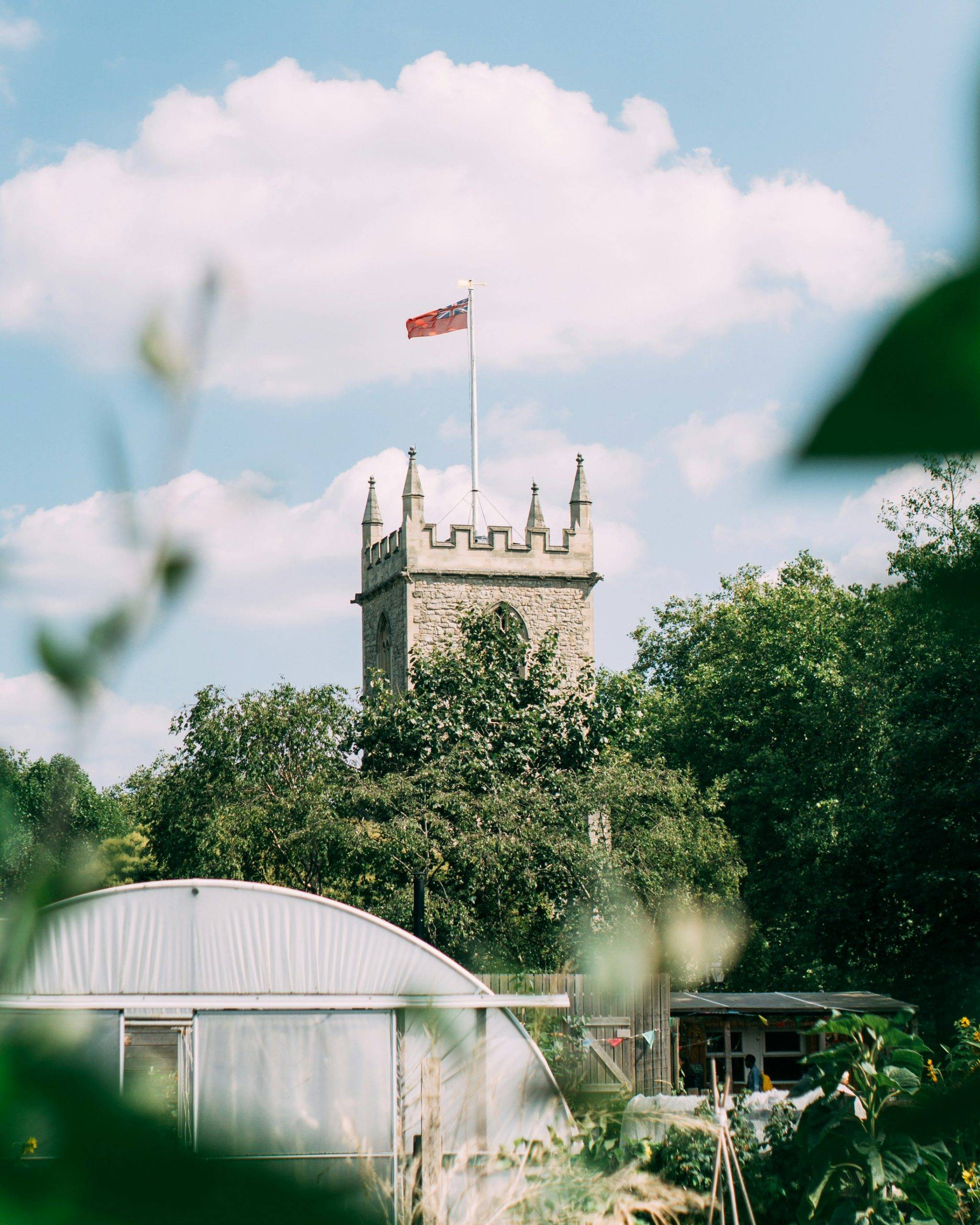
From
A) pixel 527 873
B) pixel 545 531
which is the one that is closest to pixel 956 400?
pixel 527 873

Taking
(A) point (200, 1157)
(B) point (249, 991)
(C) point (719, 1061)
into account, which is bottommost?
(C) point (719, 1061)

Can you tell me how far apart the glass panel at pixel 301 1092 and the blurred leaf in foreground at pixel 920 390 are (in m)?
0.26

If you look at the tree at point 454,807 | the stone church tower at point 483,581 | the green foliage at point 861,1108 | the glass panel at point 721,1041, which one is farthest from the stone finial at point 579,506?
the green foliage at point 861,1108

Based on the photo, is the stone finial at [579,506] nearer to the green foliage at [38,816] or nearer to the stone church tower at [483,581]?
the stone church tower at [483,581]

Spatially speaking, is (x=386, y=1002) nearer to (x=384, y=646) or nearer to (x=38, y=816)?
(x=38, y=816)

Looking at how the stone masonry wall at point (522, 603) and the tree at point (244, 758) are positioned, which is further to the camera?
the stone masonry wall at point (522, 603)

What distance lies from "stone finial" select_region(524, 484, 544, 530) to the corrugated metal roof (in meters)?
18.0

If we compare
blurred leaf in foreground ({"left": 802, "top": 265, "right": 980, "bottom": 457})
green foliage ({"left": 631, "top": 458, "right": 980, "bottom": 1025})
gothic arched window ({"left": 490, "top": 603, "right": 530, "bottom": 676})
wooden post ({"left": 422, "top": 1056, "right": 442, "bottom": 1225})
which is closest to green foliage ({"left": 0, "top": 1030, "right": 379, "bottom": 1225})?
blurred leaf in foreground ({"left": 802, "top": 265, "right": 980, "bottom": 457})

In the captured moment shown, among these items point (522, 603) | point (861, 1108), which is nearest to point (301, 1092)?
point (861, 1108)

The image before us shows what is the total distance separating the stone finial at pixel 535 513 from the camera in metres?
42.2

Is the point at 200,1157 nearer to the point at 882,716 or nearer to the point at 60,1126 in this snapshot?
the point at 60,1126

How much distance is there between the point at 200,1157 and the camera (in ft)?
1.30

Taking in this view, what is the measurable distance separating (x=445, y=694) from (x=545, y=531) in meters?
12.6

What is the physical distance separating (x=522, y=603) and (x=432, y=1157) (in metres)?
37.9
